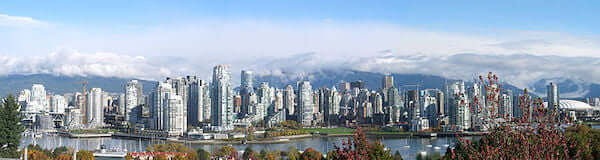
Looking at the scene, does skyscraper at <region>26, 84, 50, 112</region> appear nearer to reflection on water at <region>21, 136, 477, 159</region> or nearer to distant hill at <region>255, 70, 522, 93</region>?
reflection on water at <region>21, 136, 477, 159</region>

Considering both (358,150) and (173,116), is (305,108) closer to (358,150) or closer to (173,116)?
(173,116)

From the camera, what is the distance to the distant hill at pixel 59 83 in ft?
241

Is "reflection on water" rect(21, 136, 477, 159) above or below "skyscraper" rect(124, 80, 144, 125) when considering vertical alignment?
below

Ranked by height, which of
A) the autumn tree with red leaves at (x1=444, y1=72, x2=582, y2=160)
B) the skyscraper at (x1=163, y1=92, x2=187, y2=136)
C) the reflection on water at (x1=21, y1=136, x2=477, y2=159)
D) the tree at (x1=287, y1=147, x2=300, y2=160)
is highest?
the autumn tree with red leaves at (x1=444, y1=72, x2=582, y2=160)

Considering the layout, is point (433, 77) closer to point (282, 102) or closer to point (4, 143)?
point (282, 102)

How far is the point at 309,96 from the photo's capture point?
38.0 meters

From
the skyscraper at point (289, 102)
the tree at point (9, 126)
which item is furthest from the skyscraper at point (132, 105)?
the tree at point (9, 126)

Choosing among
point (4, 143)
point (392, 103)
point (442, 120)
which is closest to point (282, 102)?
point (392, 103)

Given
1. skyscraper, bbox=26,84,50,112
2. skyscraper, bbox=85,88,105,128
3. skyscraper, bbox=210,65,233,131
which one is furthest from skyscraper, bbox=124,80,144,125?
skyscraper, bbox=26,84,50,112

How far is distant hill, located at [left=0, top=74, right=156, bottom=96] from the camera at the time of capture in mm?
73438

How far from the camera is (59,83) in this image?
7944cm

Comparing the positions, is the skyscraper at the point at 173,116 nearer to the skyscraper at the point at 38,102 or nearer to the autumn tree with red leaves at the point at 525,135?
the skyscraper at the point at 38,102

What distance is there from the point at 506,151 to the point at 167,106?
28.1 metres

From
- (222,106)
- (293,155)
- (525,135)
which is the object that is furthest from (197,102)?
(525,135)
